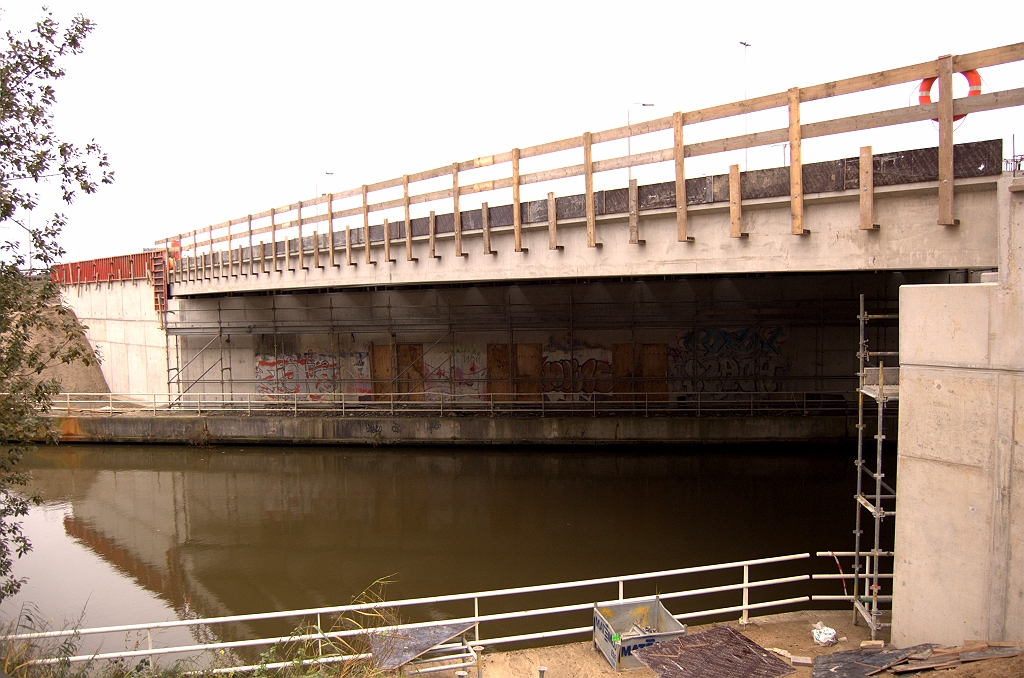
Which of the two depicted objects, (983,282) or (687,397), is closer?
(983,282)

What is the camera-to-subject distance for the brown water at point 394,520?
453 inches

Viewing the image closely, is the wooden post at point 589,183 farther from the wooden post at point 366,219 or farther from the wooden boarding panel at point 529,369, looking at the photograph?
the wooden boarding panel at point 529,369

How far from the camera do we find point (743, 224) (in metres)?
8.23

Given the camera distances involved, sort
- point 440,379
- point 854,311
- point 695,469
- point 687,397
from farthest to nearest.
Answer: point 440,379
point 687,397
point 854,311
point 695,469

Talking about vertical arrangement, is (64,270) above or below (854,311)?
above

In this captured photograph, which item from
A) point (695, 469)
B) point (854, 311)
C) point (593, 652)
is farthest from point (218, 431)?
point (854, 311)

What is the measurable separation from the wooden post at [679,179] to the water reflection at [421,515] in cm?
604

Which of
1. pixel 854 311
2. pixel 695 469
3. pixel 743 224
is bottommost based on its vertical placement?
pixel 695 469

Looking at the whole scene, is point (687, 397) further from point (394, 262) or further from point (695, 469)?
point (394, 262)

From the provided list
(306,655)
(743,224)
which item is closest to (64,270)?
(306,655)

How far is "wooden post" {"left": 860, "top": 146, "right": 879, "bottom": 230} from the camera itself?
23.0 ft

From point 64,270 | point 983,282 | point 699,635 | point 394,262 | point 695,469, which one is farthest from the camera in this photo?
point 64,270

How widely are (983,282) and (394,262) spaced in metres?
10.7

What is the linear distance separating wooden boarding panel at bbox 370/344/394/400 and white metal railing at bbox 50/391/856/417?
341 mm
